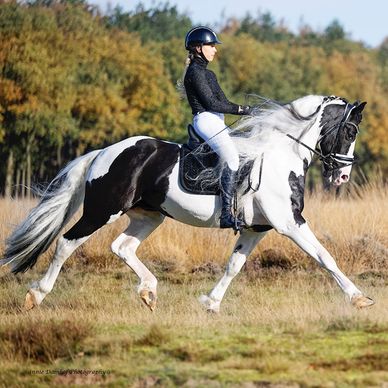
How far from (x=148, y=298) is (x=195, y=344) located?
7.56 ft

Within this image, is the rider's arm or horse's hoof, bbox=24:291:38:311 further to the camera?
horse's hoof, bbox=24:291:38:311

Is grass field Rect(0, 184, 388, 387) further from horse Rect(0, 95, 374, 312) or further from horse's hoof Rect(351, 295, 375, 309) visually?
horse Rect(0, 95, 374, 312)

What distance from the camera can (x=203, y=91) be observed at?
9.91 m

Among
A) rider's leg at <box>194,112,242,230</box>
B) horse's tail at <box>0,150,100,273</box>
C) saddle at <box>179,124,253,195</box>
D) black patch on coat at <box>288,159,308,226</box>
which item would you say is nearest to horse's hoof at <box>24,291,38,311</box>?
horse's tail at <box>0,150,100,273</box>

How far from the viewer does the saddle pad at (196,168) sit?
9992mm

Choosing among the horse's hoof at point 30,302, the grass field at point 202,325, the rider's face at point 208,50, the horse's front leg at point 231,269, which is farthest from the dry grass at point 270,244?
the rider's face at point 208,50

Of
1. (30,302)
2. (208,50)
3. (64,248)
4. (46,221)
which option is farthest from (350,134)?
(30,302)

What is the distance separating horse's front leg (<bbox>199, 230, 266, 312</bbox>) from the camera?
33.0 feet

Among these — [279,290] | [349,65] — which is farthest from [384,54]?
[279,290]

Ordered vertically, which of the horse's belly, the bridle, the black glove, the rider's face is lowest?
the horse's belly

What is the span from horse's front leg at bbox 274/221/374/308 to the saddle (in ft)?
2.34

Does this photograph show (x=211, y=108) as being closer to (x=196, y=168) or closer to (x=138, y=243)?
(x=196, y=168)

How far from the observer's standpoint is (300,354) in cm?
755

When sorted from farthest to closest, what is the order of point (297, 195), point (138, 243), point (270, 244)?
→ point (270, 244)
point (138, 243)
point (297, 195)
